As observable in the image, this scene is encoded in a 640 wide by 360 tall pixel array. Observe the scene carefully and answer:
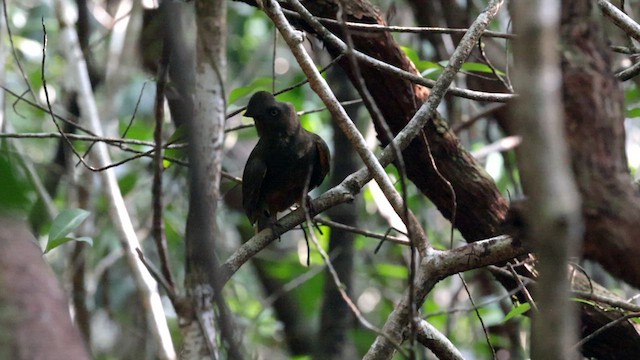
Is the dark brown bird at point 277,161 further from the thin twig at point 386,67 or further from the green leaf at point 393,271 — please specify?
the green leaf at point 393,271

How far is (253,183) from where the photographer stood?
4.21m

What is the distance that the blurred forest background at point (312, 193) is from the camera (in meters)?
2.39

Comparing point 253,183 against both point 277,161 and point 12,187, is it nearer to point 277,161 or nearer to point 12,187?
point 277,161

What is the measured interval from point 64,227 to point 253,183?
3.78 feet

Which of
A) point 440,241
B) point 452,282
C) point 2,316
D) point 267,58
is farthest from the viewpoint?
point 267,58

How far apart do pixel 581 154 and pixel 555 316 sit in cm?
116

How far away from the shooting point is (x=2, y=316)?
4.33ft

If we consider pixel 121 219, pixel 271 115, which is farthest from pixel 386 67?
pixel 121 219

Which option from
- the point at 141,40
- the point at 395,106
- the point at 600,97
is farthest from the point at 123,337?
the point at 600,97

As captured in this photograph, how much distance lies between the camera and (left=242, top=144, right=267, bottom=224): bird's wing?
421cm

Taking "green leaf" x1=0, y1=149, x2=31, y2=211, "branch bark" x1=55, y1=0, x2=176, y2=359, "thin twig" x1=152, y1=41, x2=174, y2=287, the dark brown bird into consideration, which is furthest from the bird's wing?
"green leaf" x1=0, y1=149, x2=31, y2=211

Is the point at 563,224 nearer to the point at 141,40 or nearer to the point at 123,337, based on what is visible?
the point at 141,40

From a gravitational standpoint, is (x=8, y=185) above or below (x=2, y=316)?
above

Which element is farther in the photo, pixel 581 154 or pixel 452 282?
pixel 452 282
